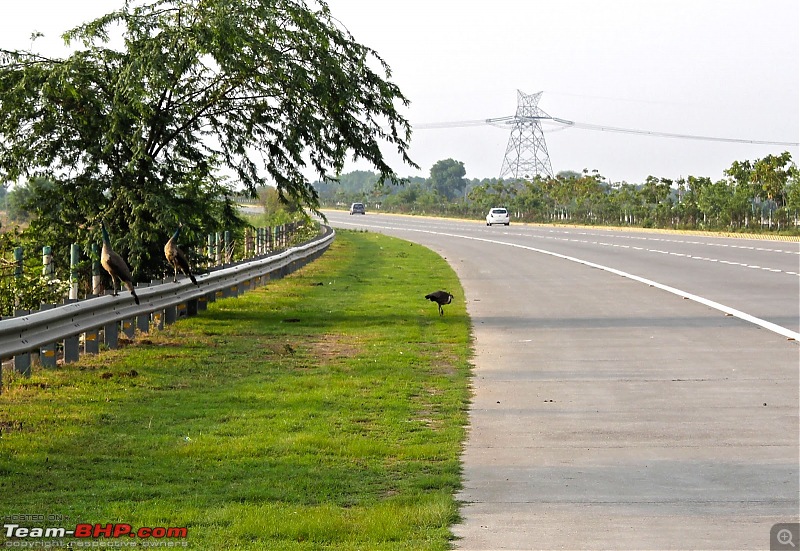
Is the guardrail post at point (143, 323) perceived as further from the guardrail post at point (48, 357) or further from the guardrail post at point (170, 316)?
the guardrail post at point (48, 357)

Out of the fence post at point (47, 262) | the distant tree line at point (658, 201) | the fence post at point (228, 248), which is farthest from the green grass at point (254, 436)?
the distant tree line at point (658, 201)

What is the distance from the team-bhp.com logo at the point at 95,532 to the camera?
6.45 m

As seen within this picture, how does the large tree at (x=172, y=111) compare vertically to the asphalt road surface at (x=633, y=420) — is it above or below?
above

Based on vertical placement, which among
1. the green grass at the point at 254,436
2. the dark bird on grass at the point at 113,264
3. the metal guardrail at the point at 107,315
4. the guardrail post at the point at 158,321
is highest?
the dark bird on grass at the point at 113,264

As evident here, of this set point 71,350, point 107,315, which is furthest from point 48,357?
point 107,315

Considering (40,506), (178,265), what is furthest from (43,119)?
(40,506)

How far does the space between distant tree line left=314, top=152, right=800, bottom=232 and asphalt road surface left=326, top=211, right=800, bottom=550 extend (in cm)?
1552

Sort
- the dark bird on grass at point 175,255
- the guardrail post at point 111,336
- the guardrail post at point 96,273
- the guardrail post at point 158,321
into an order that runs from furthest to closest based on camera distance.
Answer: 1. the guardrail post at point 158,321
2. the guardrail post at point 96,273
3. the dark bird on grass at point 175,255
4. the guardrail post at point 111,336

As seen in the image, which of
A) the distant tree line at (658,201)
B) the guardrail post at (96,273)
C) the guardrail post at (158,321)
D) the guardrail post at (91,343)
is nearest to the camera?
the guardrail post at (91,343)

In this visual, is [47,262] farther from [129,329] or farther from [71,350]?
[71,350]

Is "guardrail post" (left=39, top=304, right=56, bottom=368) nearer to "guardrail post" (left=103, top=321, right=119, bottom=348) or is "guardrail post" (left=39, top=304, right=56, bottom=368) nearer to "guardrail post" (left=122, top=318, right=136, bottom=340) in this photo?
"guardrail post" (left=103, top=321, right=119, bottom=348)

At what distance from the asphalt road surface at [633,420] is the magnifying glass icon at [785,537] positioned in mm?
86

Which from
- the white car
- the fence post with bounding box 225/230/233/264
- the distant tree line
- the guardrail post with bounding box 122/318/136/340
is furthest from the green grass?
the white car

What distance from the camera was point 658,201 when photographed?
75625 millimetres
